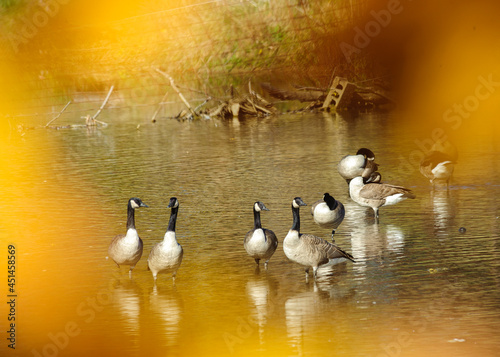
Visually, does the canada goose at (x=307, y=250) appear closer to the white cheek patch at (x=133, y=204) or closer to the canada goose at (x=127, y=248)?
the canada goose at (x=127, y=248)

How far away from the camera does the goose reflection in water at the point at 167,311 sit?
8.51 metres

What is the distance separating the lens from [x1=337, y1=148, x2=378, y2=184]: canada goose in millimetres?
15938

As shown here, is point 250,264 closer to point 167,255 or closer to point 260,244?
point 260,244

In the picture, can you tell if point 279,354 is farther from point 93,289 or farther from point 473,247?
point 473,247

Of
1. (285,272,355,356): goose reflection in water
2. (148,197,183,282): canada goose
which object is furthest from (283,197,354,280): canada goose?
(148,197,183,282): canada goose

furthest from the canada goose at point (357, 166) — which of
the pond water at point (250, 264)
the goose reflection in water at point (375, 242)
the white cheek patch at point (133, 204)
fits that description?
the white cheek patch at point (133, 204)

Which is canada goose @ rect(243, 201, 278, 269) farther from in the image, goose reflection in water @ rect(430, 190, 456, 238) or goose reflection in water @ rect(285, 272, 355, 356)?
goose reflection in water @ rect(430, 190, 456, 238)

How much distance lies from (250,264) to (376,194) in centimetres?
334

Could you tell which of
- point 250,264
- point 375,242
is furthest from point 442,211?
point 250,264

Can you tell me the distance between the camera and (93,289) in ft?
34.2

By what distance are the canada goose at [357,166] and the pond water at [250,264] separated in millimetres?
448

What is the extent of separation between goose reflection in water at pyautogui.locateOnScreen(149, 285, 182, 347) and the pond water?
3 cm

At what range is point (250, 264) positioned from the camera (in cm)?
1129

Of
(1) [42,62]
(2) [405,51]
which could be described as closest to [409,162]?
(2) [405,51]
